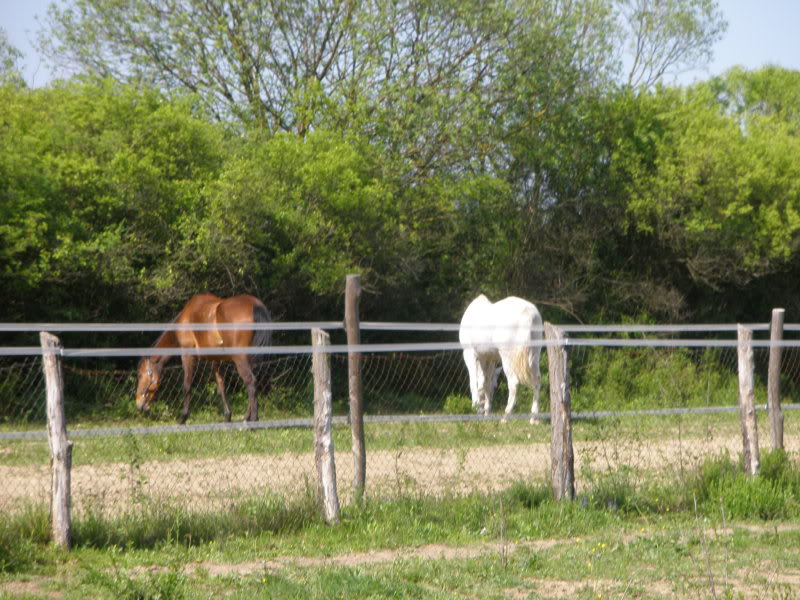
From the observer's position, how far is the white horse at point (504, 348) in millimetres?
14938

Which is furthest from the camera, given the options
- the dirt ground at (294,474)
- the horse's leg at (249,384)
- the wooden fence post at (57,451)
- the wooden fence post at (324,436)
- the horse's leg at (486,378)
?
the horse's leg at (486,378)

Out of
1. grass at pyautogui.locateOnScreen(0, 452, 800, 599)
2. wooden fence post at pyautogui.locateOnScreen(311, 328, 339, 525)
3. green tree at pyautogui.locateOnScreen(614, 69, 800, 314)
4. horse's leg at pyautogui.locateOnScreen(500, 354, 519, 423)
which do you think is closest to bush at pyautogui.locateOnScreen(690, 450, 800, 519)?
grass at pyautogui.locateOnScreen(0, 452, 800, 599)

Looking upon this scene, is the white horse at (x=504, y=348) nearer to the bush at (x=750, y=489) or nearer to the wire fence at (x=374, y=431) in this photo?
the wire fence at (x=374, y=431)

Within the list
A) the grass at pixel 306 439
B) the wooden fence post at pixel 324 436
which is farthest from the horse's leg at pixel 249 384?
the wooden fence post at pixel 324 436

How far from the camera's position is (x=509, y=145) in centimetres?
2017

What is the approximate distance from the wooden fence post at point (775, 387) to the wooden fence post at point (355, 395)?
448cm

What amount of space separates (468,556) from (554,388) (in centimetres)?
207

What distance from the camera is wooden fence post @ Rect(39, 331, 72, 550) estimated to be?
6.86 metres

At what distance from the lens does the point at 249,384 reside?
14000 millimetres

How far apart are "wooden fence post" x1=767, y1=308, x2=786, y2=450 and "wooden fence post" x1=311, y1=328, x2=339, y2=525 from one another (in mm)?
5007

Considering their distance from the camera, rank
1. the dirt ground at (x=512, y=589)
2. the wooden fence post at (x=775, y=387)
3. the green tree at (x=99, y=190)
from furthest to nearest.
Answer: the green tree at (x=99, y=190)
the wooden fence post at (x=775, y=387)
the dirt ground at (x=512, y=589)

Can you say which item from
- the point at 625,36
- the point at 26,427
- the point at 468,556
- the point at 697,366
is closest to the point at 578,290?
the point at 697,366

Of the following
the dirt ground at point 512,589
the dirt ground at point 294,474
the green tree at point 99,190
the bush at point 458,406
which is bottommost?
the dirt ground at point 512,589

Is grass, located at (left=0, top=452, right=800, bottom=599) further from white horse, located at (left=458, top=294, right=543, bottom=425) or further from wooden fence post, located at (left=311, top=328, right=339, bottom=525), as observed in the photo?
white horse, located at (left=458, top=294, right=543, bottom=425)
